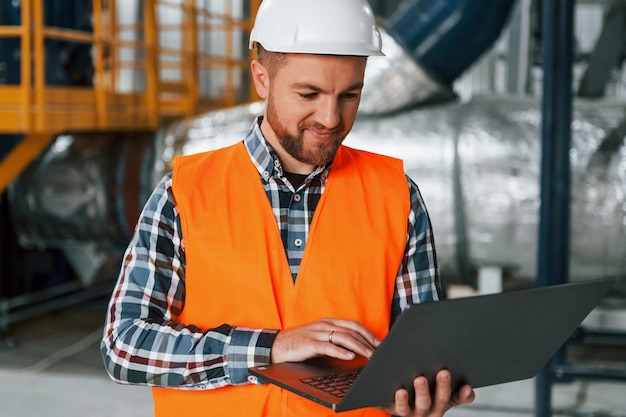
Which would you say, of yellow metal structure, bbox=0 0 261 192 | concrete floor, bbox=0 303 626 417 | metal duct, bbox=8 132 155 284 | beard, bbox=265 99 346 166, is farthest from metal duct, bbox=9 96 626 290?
beard, bbox=265 99 346 166

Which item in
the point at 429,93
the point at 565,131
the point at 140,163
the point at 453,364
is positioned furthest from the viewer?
the point at 140,163

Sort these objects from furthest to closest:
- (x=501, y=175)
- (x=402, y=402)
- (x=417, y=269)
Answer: (x=501, y=175) → (x=417, y=269) → (x=402, y=402)

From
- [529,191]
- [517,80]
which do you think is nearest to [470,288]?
[529,191]

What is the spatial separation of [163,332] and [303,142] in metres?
0.54

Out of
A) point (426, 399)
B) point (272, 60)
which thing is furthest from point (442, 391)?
point (272, 60)

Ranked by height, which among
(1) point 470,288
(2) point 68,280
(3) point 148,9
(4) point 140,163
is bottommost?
(2) point 68,280

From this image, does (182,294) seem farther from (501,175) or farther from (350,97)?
(501,175)

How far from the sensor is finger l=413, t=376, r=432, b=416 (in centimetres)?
162

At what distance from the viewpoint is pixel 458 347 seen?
161 cm

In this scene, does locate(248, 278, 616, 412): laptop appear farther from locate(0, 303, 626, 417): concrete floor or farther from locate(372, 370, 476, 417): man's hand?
locate(0, 303, 626, 417): concrete floor

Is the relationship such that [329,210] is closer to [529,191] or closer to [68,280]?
[529,191]

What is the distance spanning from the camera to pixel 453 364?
5.42 ft

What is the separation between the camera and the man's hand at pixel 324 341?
1.70 m

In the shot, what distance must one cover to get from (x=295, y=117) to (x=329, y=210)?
27 centimetres
